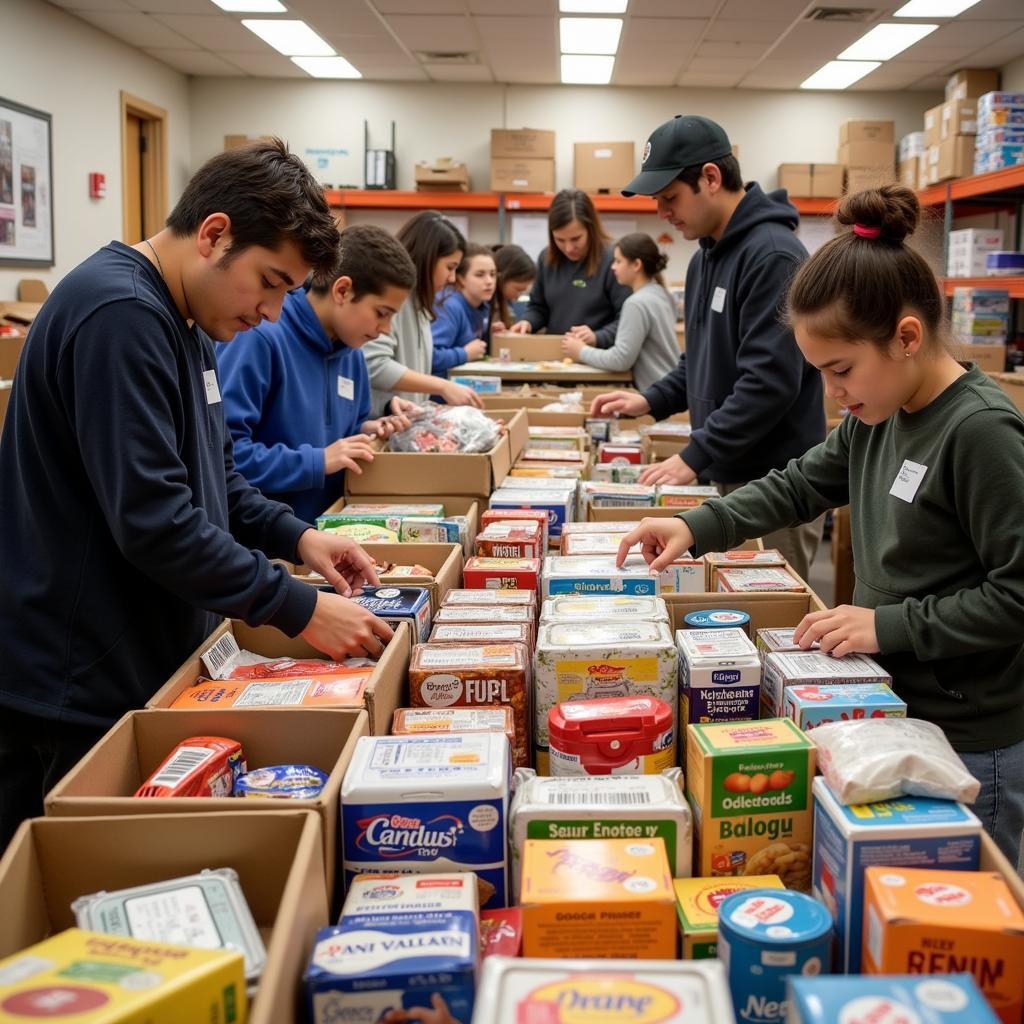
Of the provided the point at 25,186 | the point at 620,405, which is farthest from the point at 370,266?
the point at 25,186

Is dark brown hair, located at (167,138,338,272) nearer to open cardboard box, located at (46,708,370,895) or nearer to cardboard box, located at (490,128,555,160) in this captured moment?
open cardboard box, located at (46,708,370,895)

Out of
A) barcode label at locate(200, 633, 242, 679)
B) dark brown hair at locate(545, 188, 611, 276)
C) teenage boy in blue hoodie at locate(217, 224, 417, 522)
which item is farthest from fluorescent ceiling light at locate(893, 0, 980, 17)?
barcode label at locate(200, 633, 242, 679)

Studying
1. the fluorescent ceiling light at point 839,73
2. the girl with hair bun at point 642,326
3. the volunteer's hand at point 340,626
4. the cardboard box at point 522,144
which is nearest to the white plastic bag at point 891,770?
the volunteer's hand at point 340,626

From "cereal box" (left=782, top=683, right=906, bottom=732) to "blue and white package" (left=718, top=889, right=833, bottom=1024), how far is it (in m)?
0.34

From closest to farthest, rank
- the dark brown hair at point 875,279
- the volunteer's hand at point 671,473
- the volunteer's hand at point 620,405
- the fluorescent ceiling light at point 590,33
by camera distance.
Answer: the dark brown hair at point 875,279
the volunteer's hand at point 671,473
the volunteer's hand at point 620,405
the fluorescent ceiling light at point 590,33

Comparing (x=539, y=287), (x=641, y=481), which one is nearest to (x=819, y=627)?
(x=641, y=481)

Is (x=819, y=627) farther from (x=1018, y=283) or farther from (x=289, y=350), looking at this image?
(x=1018, y=283)

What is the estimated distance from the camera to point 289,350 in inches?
101

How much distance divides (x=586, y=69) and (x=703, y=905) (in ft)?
30.2

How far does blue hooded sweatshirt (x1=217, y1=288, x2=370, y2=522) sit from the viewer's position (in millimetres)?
2463

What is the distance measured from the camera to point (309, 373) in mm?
2666

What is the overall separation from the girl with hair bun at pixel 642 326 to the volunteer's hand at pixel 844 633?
3086mm

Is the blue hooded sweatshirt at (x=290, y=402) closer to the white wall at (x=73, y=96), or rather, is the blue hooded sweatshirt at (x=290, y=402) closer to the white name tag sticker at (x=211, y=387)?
the white name tag sticker at (x=211, y=387)

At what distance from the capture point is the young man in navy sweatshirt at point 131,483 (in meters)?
1.40
